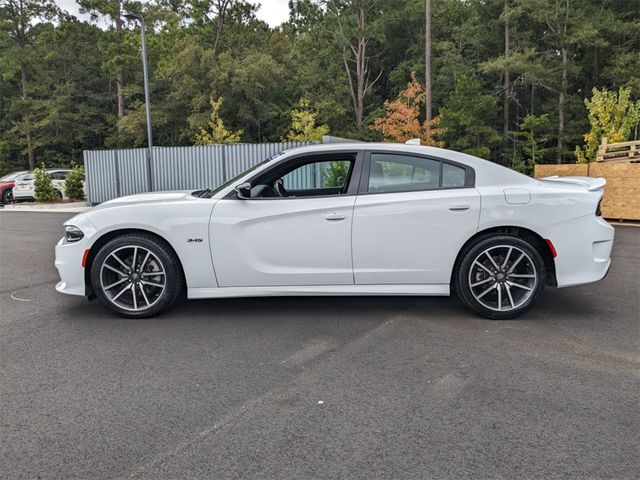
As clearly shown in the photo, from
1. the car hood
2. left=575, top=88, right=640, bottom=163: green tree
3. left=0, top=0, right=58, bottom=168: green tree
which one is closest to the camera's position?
the car hood

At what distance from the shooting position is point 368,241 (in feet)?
14.5

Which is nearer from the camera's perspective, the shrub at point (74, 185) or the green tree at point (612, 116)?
the green tree at point (612, 116)

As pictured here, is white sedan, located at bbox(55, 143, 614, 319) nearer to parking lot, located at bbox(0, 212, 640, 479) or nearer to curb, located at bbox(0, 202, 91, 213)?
parking lot, located at bbox(0, 212, 640, 479)

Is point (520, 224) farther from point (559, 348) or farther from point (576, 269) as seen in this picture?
point (559, 348)

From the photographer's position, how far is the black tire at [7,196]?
23453 millimetres

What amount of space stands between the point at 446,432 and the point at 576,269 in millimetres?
2600

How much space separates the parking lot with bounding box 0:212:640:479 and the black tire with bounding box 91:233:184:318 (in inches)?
6.3

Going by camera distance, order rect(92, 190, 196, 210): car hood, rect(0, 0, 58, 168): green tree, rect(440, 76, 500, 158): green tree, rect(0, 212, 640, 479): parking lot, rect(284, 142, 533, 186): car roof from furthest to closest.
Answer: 1. rect(0, 0, 58, 168): green tree
2. rect(440, 76, 500, 158): green tree
3. rect(92, 190, 196, 210): car hood
4. rect(284, 142, 533, 186): car roof
5. rect(0, 212, 640, 479): parking lot

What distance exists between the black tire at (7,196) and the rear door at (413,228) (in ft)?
79.7

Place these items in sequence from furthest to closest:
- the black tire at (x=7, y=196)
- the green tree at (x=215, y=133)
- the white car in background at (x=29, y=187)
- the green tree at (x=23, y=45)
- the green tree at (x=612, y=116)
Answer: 1. the green tree at (x=23, y=45)
2. the green tree at (x=215, y=133)
3. the black tire at (x=7, y=196)
4. the white car in background at (x=29, y=187)
5. the green tree at (x=612, y=116)

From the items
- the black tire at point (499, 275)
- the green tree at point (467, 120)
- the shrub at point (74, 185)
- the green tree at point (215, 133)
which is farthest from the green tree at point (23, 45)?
the black tire at point (499, 275)

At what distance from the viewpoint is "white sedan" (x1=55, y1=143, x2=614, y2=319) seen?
4.43 meters

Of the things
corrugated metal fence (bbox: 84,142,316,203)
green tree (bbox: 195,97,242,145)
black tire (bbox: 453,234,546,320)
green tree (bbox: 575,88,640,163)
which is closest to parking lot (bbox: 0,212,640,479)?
black tire (bbox: 453,234,546,320)

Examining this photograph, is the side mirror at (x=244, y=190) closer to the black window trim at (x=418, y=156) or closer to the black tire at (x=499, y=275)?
the black window trim at (x=418, y=156)
